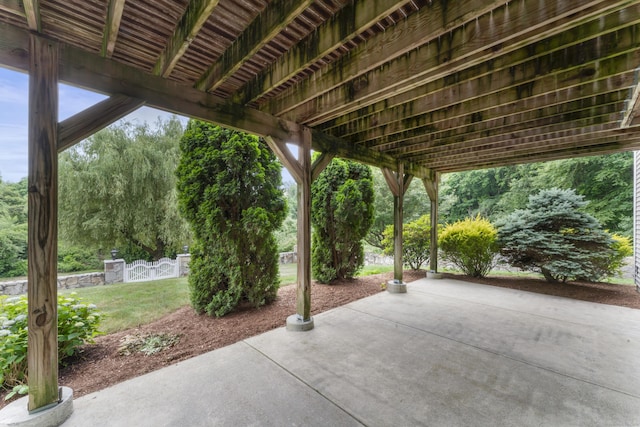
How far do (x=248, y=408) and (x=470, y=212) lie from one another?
53.8ft

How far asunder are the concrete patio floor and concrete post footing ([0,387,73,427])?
80 millimetres

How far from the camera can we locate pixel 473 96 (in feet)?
8.52

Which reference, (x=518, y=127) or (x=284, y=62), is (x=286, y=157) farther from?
(x=518, y=127)

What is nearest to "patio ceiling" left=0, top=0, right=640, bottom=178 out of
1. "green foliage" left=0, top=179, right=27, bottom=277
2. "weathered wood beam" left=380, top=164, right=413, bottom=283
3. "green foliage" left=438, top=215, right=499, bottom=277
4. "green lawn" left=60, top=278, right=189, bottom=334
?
"weathered wood beam" left=380, top=164, right=413, bottom=283

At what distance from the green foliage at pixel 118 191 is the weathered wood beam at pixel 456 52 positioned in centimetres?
743

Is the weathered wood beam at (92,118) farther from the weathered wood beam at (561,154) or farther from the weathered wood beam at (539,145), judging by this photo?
the weathered wood beam at (561,154)

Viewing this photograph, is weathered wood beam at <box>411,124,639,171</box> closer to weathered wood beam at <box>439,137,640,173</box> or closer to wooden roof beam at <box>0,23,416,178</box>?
weathered wood beam at <box>439,137,640,173</box>

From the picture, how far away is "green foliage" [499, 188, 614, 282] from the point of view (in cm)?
527

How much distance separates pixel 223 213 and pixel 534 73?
152 inches

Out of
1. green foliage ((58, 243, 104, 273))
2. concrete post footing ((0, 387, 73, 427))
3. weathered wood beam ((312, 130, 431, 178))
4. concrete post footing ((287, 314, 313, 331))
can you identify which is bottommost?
green foliage ((58, 243, 104, 273))

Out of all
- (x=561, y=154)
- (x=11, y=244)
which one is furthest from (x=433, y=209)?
(x=11, y=244)

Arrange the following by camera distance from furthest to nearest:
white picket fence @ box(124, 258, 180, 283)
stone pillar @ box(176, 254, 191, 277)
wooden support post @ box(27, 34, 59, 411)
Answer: stone pillar @ box(176, 254, 191, 277) < white picket fence @ box(124, 258, 180, 283) < wooden support post @ box(27, 34, 59, 411)

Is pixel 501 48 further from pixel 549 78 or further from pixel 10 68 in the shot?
pixel 10 68

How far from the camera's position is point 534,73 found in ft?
7.35
